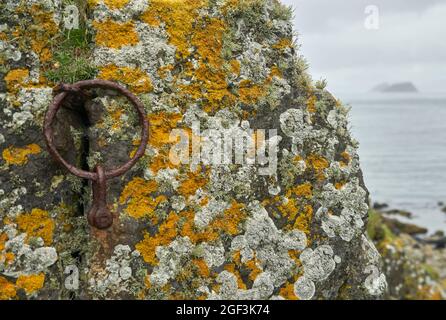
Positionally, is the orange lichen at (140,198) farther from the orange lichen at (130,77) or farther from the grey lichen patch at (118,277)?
the orange lichen at (130,77)

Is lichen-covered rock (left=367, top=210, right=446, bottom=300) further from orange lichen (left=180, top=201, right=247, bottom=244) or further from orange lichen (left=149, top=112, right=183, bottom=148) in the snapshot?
orange lichen (left=149, top=112, right=183, bottom=148)

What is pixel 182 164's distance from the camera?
3.87m

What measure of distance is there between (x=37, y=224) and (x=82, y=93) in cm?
112

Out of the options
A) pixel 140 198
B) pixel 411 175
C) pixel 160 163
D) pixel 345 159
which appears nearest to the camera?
pixel 140 198

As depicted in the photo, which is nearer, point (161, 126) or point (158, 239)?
point (158, 239)

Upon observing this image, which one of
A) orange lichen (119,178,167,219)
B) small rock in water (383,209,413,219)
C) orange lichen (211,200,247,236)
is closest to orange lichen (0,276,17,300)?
orange lichen (119,178,167,219)

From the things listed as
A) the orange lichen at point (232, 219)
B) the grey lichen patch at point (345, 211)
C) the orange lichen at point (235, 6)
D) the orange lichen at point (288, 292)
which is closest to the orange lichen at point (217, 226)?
the orange lichen at point (232, 219)

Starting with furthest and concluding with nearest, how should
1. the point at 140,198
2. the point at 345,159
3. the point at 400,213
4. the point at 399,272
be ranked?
the point at 400,213
the point at 399,272
the point at 345,159
the point at 140,198

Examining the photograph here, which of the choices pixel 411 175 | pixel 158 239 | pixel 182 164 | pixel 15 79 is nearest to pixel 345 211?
pixel 182 164

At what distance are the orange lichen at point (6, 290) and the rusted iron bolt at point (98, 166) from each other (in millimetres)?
737

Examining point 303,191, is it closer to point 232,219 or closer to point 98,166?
point 232,219

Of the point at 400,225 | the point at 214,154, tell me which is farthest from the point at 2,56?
the point at 400,225

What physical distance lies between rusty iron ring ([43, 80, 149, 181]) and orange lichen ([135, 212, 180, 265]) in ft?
1.99

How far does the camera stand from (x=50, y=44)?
3.79 metres
